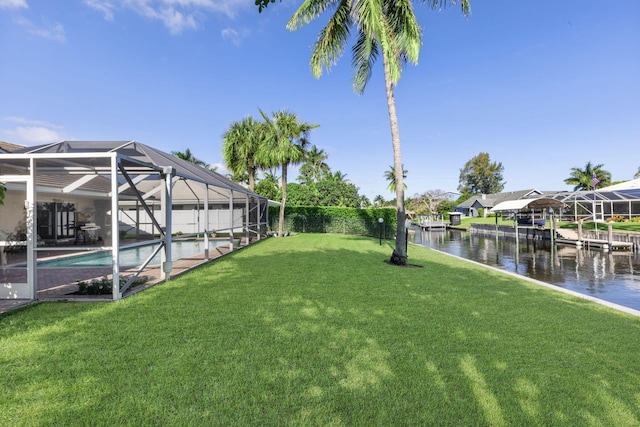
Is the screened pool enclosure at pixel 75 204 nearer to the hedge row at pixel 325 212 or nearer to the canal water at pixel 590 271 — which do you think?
the canal water at pixel 590 271

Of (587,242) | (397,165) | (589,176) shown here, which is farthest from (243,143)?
(589,176)

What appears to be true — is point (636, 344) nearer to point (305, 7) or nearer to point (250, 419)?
point (250, 419)

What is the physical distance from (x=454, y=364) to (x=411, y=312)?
176 centimetres

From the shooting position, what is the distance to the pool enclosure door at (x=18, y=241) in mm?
5312

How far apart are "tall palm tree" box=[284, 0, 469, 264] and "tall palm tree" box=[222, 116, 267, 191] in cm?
1130

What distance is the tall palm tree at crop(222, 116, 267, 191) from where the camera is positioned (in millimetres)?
21766

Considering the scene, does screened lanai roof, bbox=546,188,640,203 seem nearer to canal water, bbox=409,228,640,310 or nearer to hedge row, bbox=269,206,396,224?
canal water, bbox=409,228,640,310

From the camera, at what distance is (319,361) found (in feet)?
10.3

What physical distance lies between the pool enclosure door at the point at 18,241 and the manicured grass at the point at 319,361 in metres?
0.89

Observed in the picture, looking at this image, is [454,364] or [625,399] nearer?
[625,399]

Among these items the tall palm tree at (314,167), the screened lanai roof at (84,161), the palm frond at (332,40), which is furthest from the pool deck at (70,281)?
the tall palm tree at (314,167)

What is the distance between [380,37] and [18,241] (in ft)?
34.4

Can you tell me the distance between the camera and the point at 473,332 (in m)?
4.02

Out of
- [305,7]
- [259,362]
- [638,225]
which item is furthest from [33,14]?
[638,225]
